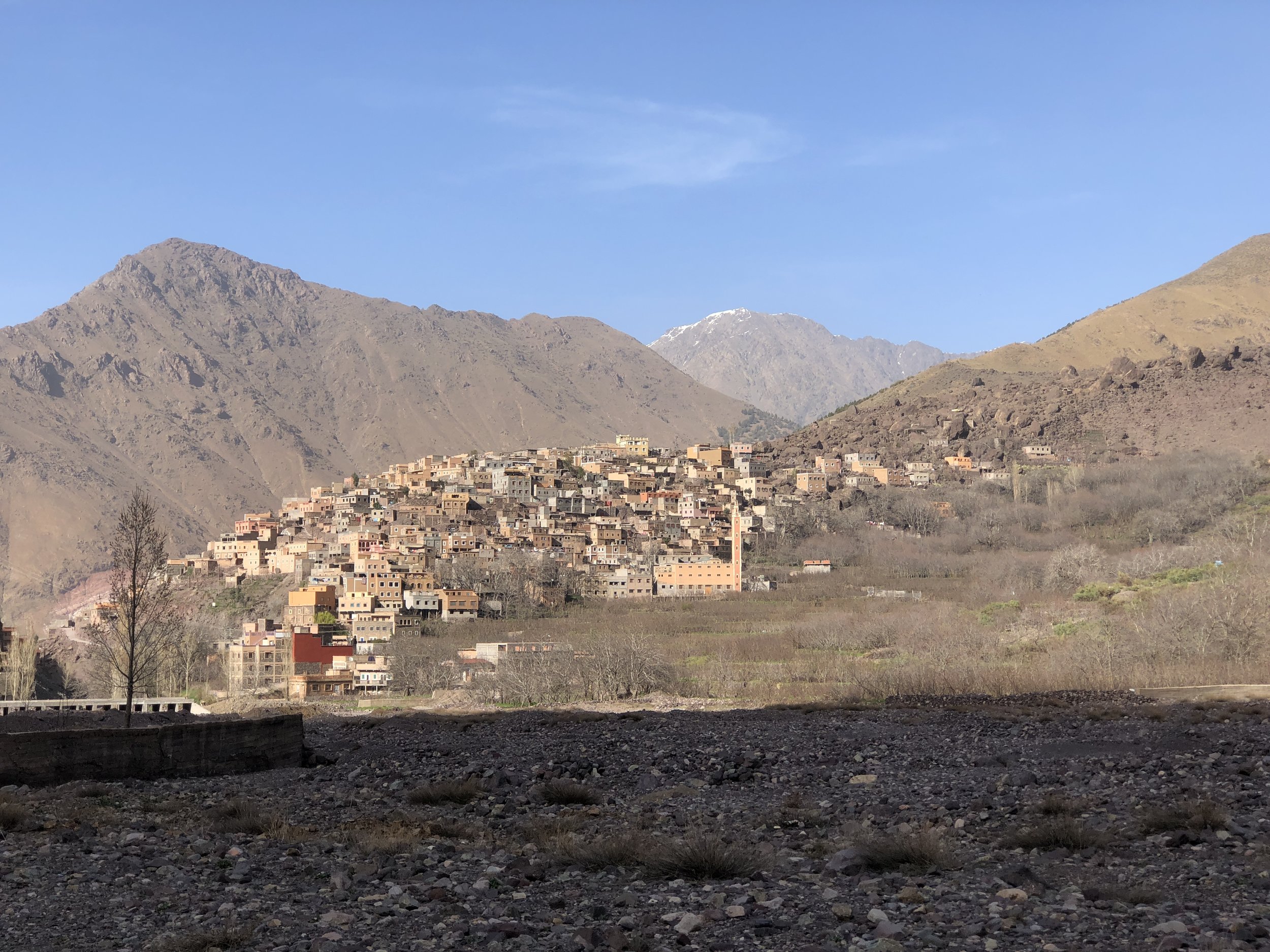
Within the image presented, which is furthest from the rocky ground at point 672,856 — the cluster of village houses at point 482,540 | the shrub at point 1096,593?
the shrub at point 1096,593

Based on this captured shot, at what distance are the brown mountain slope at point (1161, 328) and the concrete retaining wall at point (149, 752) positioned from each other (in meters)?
144

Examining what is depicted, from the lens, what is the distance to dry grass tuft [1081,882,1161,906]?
712 centimetres

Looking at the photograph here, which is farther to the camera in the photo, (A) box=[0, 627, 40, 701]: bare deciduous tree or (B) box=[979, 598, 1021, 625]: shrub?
(A) box=[0, 627, 40, 701]: bare deciduous tree

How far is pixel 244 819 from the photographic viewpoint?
1030 cm

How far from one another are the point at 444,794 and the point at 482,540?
8145 centimetres

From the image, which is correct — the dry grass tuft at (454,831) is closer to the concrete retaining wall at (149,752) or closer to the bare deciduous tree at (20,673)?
the concrete retaining wall at (149,752)

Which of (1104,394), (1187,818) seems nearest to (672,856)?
(1187,818)

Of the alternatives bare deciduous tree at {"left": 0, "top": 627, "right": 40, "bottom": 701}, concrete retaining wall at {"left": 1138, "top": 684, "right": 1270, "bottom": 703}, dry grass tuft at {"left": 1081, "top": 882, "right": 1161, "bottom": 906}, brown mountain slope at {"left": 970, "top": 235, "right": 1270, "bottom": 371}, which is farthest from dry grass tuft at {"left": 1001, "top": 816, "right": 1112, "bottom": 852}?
brown mountain slope at {"left": 970, "top": 235, "right": 1270, "bottom": 371}

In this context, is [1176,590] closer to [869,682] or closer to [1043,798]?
[869,682]

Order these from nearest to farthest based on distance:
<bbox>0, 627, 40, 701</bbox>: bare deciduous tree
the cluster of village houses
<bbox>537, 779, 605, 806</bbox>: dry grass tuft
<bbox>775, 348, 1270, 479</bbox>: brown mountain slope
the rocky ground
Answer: the rocky ground < <bbox>537, 779, 605, 806</bbox>: dry grass tuft < <bbox>0, 627, 40, 701</bbox>: bare deciduous tree < the cluster of village houses < <bbox>775, 348, 1270, 479</bbox>: brown mountain slope

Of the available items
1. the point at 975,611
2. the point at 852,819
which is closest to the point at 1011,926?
the point at 852,819

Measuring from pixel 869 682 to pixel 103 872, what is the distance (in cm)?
2860

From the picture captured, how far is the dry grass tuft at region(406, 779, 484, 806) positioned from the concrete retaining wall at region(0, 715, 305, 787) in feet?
11.8

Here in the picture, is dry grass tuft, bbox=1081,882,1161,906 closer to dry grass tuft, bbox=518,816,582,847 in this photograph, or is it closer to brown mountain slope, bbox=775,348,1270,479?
dry grass tuft, bbox=518,816,582,847
